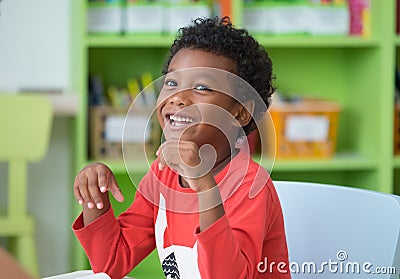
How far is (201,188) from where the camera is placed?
842mm

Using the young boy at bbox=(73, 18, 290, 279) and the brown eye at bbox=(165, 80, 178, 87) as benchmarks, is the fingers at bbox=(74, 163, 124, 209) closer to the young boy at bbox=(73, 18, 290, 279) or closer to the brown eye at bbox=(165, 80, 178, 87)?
the young boy at bbox=(73, 18, 290, 279)

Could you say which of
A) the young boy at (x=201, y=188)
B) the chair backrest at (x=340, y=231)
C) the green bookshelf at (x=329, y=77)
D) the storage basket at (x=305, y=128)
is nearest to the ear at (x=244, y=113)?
the young boy at (x=201, y=188)

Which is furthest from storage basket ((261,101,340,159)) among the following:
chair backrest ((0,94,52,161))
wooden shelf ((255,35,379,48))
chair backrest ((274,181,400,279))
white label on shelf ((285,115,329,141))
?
chair backrest ((274,181,400,279))

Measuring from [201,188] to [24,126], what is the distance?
1.49 meters

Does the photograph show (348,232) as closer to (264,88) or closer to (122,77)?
(264,88)

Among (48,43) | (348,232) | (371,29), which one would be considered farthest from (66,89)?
(348,232)

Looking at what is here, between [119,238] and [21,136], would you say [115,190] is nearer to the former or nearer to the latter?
[119,238]

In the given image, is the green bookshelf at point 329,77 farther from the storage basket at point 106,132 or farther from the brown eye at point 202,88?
the brown eye at point 202,88

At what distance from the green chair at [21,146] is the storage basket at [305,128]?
69cm

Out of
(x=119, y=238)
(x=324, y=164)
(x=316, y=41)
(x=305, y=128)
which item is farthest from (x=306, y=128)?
(x=119, y=238)

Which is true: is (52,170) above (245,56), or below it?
below

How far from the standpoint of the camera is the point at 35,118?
2.23m

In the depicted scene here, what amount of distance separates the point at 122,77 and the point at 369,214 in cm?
158

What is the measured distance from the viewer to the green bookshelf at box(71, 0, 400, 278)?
2.33 m
